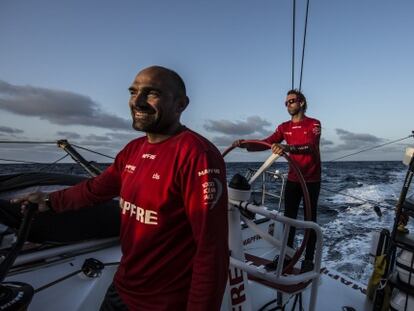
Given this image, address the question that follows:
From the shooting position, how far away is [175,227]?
50.2 inches

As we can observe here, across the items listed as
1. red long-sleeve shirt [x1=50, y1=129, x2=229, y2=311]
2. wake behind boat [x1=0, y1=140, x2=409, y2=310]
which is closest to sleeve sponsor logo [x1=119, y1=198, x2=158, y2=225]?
red long-sleeve shirt [x1=50, y1=129, x2=229, y2=311]

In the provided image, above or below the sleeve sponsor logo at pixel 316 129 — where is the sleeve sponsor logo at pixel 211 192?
below

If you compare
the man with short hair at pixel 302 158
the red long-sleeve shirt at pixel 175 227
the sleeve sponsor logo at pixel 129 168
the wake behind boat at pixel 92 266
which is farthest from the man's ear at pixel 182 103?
the man with short hair at pixel 302 158

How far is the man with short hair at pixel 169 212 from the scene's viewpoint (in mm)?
1145

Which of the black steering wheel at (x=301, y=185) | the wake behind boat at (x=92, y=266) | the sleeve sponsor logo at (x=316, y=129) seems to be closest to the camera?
the wake behind boat at (x=92, y=266)

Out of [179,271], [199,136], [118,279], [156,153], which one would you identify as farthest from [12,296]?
[199,136]

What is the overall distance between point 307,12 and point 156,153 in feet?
8.32

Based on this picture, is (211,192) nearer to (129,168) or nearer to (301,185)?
(129,168)

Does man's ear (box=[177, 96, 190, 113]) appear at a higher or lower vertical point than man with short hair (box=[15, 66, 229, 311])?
higher

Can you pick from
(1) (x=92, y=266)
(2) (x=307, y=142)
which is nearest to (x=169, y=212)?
(1) (x=92, y=266)

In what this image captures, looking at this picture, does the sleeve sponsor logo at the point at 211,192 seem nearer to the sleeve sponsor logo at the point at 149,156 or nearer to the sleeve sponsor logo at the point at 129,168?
the sleeve sponsor logo at the point at 149,156

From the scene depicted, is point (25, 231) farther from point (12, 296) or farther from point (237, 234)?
point (237, 234)

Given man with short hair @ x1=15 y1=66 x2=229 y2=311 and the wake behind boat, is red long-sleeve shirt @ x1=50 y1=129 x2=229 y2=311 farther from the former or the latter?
the wake behind boat

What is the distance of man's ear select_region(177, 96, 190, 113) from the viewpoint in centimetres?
144
